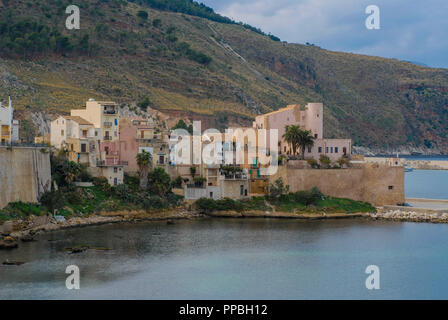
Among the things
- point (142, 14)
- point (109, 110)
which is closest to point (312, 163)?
point (109, 110)

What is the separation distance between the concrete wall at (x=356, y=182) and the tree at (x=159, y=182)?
906 centimetres

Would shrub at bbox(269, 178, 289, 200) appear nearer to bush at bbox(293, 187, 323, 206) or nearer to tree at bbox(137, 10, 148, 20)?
bush at bbox(293, 187, 323, 206)

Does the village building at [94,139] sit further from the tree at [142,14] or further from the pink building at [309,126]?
the tree at [142,14]

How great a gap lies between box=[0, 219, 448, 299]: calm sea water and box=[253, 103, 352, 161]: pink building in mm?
12409

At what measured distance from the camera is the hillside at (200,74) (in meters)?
91.2

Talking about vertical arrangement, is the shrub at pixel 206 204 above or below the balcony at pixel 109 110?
below

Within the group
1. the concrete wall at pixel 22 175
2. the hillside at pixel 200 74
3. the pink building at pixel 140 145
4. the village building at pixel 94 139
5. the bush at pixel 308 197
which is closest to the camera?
the concrete wall at pixel 22 175

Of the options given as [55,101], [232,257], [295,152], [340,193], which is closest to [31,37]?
[55,101]

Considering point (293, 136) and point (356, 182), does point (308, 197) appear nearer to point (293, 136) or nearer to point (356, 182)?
point (356, 182)

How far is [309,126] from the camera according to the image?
6512 cm

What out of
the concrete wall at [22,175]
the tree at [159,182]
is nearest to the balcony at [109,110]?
the tree at [159,182]

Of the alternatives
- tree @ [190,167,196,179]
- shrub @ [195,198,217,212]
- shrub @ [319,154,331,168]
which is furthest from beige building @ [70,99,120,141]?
shrub @ [319,154,331,168]

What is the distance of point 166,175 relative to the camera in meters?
54.4
